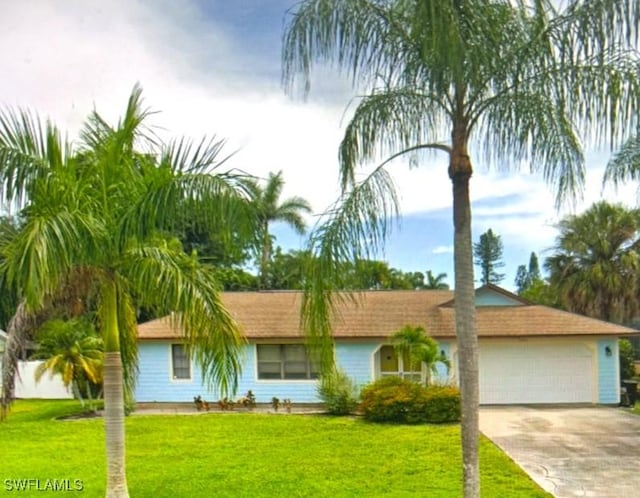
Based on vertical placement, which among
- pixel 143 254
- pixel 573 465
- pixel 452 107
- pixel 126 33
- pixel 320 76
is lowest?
pixel 573 465

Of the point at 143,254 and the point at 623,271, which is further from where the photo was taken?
the point at 623,271

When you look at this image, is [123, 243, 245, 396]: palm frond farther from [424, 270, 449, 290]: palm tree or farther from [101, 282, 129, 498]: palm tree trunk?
[424, 270, 449, 290]: palm tree

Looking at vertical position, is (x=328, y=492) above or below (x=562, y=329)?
below

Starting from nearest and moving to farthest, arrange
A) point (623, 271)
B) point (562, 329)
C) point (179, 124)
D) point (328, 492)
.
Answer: point (179, 124)
point (328, 492)
point (562, 329)
point (623, 271)

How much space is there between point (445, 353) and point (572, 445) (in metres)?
6.70

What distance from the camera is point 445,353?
18.1 meters

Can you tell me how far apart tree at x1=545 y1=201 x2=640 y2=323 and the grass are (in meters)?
14.1

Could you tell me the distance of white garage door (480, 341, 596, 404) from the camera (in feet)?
58.9

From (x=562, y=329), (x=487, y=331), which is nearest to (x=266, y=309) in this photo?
(x=487, y=331)

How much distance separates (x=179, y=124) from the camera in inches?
290

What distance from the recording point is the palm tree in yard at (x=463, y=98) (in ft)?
16.8

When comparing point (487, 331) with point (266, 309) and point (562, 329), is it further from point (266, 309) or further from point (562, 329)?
point (266, 309)

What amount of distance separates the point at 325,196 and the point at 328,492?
4.78 metres

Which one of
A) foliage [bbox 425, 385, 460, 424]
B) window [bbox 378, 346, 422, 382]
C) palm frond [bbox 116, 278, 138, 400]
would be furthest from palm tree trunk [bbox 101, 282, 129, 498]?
window [bbox 378, 346, 422, 382]
